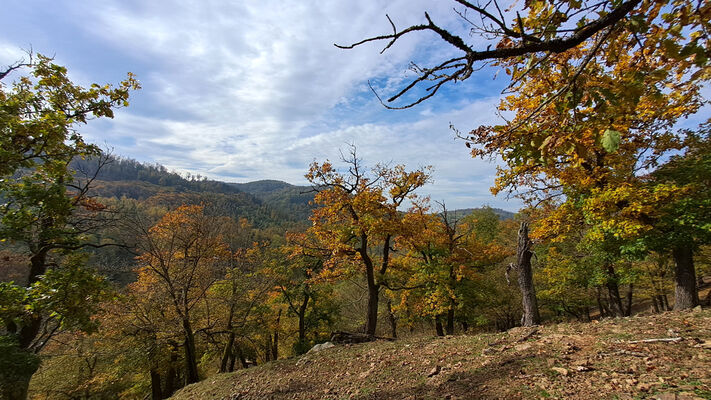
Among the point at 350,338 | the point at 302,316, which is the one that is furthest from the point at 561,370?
the point at 302,316

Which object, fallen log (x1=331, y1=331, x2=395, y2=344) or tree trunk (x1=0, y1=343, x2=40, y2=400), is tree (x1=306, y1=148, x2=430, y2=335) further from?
tree trunk (x1=0, y1=343, x2=40, y2=400)

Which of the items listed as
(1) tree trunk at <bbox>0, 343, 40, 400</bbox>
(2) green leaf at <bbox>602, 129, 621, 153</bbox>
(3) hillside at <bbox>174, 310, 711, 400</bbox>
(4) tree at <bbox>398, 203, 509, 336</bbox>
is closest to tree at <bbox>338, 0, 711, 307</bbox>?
(2) green leaf at <bbox>602, 129, 621, 153</bbox>

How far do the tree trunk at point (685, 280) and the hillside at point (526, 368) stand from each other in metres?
3.61

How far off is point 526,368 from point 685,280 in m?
7.63

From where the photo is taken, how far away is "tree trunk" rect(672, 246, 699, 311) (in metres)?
8.06

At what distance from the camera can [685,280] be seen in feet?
26.8

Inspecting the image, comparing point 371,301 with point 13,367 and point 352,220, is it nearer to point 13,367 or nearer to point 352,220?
point 352,220

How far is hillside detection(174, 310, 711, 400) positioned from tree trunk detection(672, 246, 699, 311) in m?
3.61

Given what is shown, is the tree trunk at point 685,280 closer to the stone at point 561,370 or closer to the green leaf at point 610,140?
the stone at point 561,370

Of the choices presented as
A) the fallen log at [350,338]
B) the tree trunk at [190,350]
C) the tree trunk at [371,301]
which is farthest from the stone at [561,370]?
the tree trunk at [190,350]

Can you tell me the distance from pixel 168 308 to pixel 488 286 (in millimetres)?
17050

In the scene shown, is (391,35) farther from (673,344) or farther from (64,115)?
(673,344)

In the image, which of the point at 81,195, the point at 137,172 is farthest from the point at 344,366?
the point at 137,172

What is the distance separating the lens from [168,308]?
11984mm
